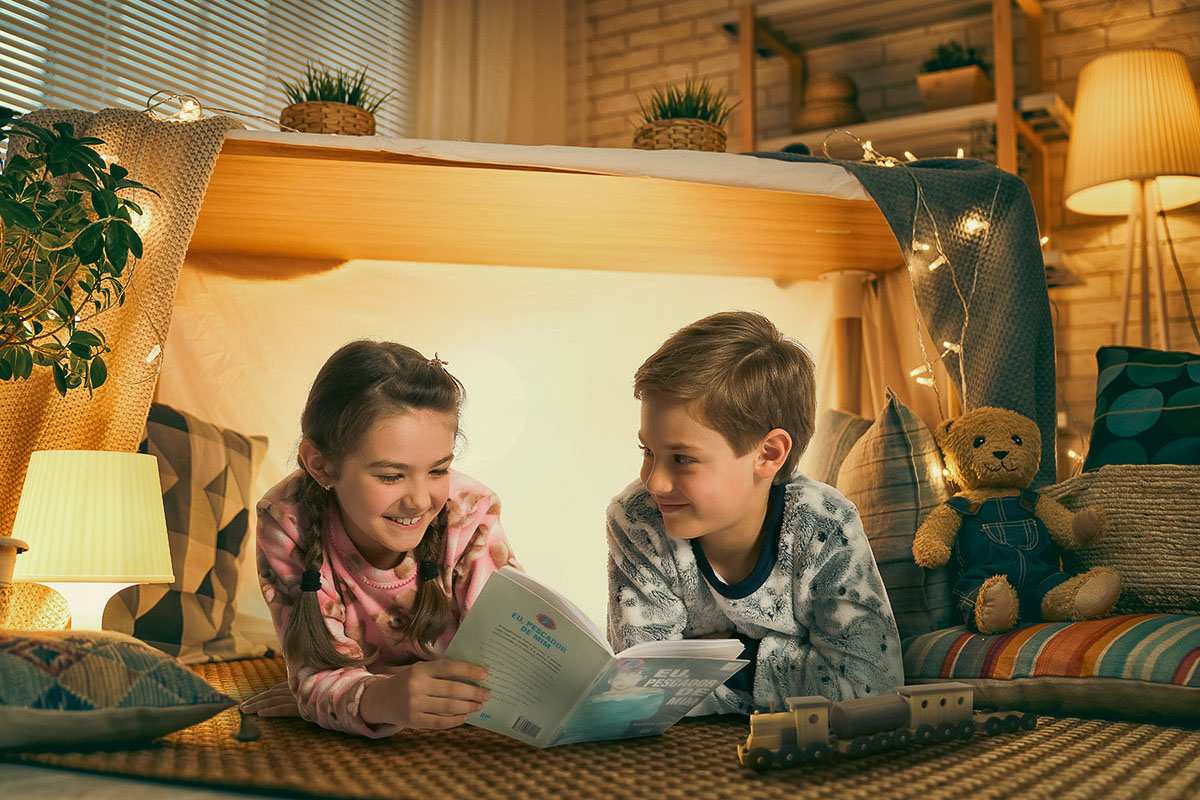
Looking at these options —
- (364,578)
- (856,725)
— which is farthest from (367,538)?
(856,725)

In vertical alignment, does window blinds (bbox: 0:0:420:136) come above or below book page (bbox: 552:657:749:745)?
above

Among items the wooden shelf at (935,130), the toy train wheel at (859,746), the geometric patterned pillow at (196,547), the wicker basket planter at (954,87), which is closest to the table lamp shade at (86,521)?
the geometric patterned pillow at (196,547)

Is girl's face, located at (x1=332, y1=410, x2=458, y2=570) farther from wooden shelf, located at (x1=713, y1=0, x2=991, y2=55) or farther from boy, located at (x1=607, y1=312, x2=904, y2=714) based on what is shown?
wooden shelf, located at (x1=713, y1=0, x2=991, y2=55)

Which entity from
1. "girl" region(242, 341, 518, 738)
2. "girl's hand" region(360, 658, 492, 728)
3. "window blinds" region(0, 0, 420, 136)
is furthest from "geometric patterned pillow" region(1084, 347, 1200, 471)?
"window blinds" region(0, 0, 420, 136)

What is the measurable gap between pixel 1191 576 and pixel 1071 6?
1.81 meters

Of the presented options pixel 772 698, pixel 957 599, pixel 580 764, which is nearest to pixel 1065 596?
pixel 957 599

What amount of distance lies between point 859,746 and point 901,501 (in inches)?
23.3

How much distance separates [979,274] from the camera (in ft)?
5.23

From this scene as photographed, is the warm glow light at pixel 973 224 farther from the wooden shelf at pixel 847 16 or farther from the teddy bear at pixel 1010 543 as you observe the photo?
the wooden shelf at pixel 847 16

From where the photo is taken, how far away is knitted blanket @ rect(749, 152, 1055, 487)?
155 centimetres

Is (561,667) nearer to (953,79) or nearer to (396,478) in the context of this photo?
(396,478)

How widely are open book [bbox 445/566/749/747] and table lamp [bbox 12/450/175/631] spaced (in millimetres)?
617

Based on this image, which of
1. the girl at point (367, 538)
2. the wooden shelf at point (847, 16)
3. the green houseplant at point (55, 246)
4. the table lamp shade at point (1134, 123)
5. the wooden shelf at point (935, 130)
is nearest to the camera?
the girl at point (367, 538)

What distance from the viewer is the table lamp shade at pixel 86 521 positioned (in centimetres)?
121
